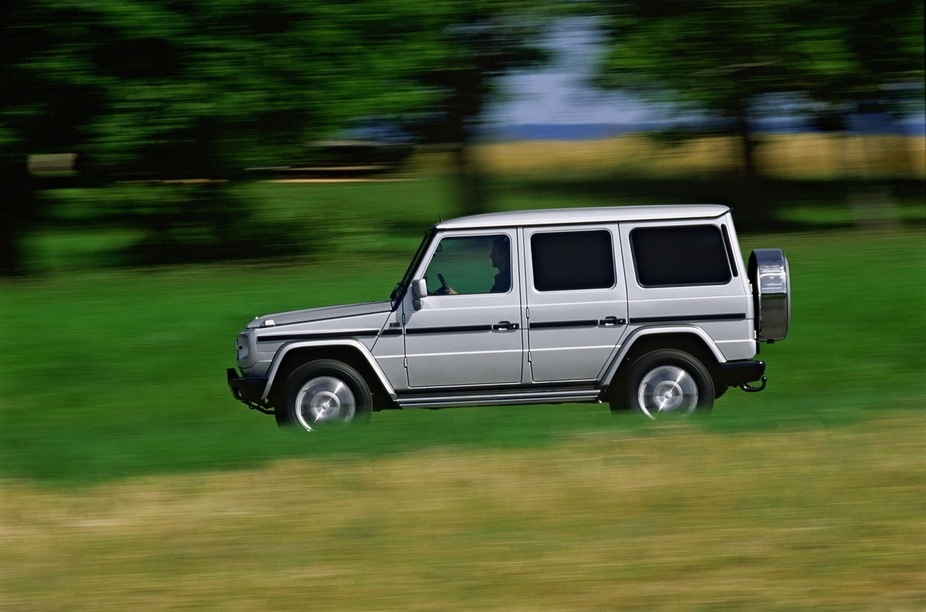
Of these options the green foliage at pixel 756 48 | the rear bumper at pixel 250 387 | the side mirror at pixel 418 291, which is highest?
A: the green foliage at pixel 756 48

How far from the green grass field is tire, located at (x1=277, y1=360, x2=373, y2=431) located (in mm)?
289

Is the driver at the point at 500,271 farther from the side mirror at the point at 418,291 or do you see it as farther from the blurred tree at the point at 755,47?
the blurred tree at the point at 755,47

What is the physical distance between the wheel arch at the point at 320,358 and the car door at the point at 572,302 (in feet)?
3.85

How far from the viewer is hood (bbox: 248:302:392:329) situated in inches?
355

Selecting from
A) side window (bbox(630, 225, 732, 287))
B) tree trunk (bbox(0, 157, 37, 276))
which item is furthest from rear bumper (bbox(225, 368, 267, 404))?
tree trunk (bbox(0, 157, 37, 276))

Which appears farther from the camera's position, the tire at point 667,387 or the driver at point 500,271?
the driver at point 500,271

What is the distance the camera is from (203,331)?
13.2 meters

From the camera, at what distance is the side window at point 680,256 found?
9109 mm

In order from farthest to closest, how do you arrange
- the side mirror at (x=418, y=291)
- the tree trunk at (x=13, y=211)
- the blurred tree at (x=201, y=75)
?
the tree trunk at (x=13, y=211) → the blurred tree at (x=201, y=75) → the side mirror at (x=418, y=291)

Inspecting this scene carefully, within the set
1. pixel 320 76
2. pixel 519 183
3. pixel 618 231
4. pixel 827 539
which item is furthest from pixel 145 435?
pixel 519 183

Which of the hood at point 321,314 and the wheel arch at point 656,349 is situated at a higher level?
the hood at point 321,314

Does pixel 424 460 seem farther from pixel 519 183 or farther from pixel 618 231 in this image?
pixel 519 183

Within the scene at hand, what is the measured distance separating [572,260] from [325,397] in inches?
84.8

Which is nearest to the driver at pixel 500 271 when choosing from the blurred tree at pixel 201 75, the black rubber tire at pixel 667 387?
the black rubber tire at pixel 667 387
